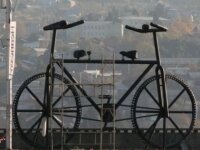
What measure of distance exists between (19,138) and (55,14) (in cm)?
9705

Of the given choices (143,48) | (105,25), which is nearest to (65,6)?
(105,25)

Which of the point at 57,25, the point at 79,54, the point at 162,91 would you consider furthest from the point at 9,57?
the point at 162,91

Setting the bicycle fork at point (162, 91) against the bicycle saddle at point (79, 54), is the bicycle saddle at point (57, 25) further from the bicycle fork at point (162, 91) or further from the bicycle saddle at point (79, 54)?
the bicycle fork at point (162, 91)

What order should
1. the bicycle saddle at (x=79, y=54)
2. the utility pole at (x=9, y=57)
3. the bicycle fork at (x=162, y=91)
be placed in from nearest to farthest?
the utility pole at (x=9, y=57)
the bicycle saddle at (x=79, y=54)
the bicycle fork at (x=162, y=91)

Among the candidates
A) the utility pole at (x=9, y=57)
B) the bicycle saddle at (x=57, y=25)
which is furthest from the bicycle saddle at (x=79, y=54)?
the utility pole at (x=9, y=57)

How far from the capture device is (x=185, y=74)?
5603cm

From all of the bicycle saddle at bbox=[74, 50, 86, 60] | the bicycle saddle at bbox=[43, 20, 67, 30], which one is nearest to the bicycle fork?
the bicycle saddle at bbox=[74, 50, 86, 60]

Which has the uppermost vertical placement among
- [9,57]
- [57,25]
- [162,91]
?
[57,25]

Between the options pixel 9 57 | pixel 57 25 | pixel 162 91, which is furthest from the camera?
pixel 162 91

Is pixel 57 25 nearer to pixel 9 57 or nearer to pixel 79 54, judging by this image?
pixel 79 54

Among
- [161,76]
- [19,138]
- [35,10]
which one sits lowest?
[35,10]

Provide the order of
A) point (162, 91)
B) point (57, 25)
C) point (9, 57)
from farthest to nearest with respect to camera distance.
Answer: point (162, 91)
point (57, 25)
point (9, 57)

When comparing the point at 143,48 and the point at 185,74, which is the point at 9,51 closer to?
the point at 185,74

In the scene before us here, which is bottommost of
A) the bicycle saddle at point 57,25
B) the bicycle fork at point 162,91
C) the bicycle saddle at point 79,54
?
the bicycle fork at point 162,91
